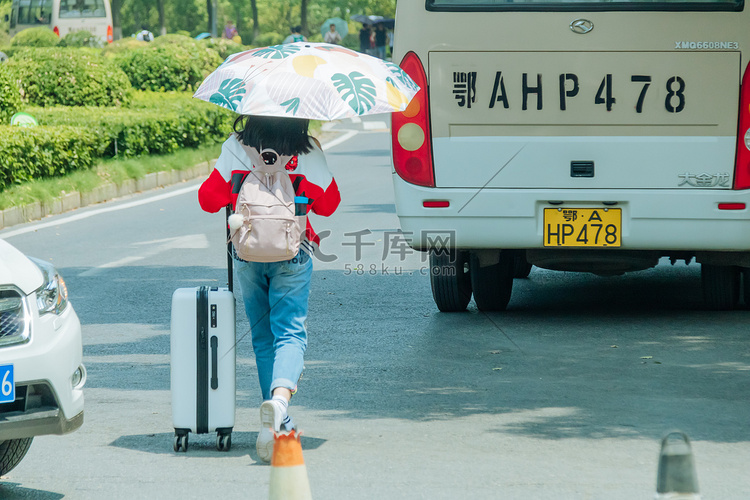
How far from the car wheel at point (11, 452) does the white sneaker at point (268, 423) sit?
37.0 inches

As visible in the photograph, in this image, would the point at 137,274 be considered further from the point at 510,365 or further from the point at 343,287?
the point at 510,365

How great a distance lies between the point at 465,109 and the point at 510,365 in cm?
171

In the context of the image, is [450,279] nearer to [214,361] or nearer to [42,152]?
[214,361]

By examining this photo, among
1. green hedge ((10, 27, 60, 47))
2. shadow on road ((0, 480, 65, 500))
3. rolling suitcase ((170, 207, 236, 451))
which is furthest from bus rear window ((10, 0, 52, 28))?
shadow on road ((0, 480, 65, 500))

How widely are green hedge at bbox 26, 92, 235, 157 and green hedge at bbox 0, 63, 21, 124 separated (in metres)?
0.41

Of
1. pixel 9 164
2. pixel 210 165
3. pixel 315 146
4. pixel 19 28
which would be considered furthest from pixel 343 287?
pixel 19 28

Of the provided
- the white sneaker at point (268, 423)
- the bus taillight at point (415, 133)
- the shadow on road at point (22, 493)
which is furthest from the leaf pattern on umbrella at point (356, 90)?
the bus taillight at point (415, 133)

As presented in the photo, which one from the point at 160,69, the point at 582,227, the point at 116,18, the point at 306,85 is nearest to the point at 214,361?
the point at 306,85

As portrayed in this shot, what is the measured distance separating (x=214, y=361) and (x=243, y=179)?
816 mm

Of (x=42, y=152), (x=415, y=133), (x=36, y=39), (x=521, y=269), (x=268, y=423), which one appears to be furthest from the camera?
(x=36, y=39)

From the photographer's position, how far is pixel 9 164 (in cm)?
1444

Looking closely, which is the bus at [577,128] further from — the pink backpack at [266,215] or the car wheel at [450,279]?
the pink backpack at [266,215]

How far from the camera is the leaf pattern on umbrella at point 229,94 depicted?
5.17 meters

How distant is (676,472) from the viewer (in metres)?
3.17
